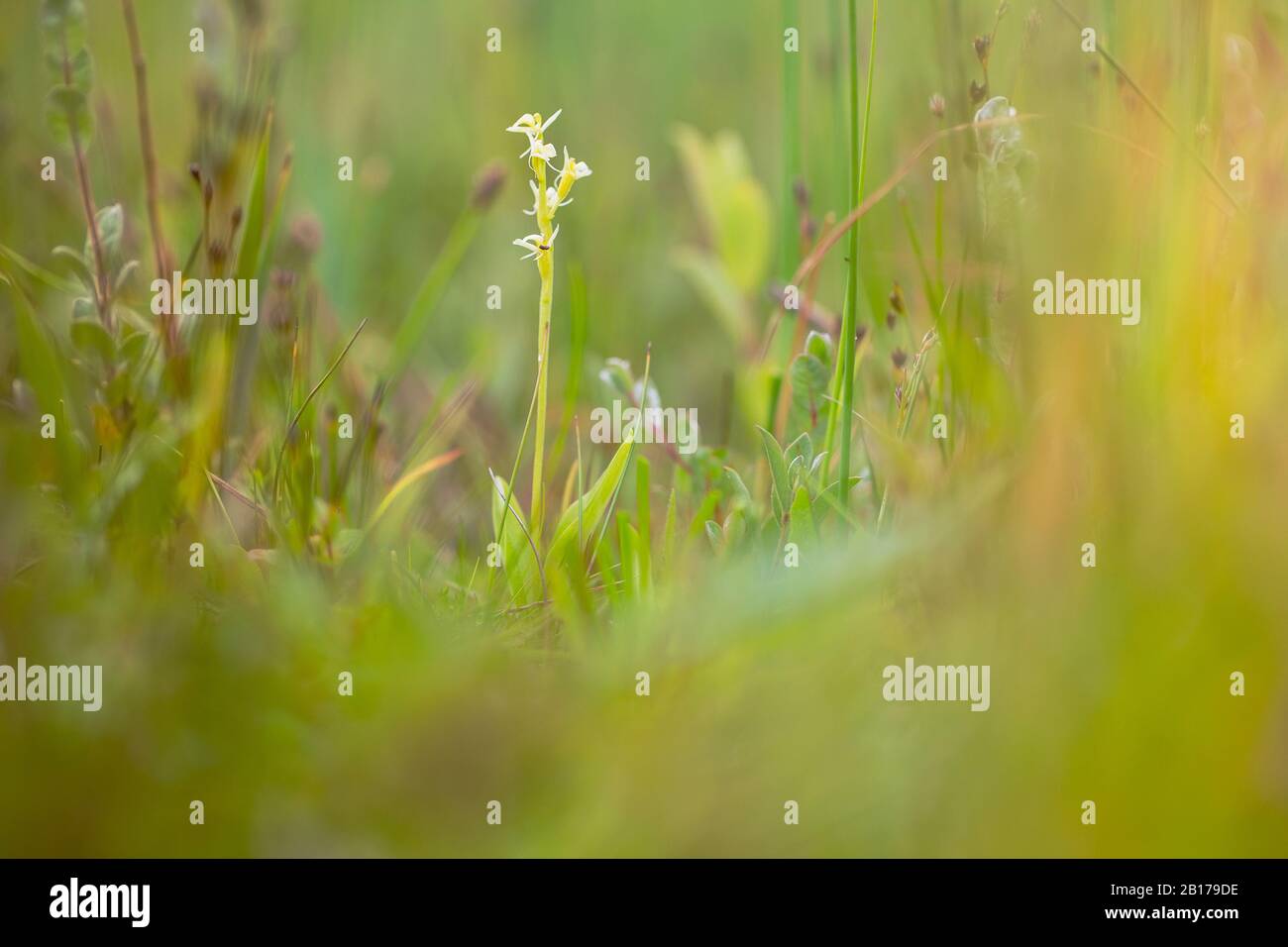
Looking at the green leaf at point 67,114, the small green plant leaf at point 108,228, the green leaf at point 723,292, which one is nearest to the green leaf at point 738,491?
the green leaf at point 723,292

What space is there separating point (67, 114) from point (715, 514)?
1.09 m

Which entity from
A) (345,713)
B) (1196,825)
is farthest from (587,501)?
(1196,825)

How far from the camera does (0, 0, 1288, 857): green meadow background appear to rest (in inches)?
39.0

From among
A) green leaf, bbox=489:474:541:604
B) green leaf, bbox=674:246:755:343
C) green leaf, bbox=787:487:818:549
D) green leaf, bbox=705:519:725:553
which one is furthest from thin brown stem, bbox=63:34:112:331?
green leaf, bbox=674:246:755:343

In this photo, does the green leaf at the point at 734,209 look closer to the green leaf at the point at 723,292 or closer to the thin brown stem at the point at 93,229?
the green leaf at the point at 723,292

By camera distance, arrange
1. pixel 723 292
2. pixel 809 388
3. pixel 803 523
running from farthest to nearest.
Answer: pixel 723 292 < pixel 809 388 < pixel 803 523

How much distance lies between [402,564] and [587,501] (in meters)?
0.27

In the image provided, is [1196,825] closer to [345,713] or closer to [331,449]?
[345,713]

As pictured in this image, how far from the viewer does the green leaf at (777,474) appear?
156 cm

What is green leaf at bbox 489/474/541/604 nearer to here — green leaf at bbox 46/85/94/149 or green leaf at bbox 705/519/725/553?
green leaf at bbox 705/519/725/553

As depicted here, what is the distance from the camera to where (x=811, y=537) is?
147 cm

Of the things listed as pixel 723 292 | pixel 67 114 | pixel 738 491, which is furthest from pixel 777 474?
pixel 67 114

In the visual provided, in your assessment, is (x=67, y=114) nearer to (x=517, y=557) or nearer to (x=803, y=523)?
(x=517, y=557)

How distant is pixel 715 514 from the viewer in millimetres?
1755
